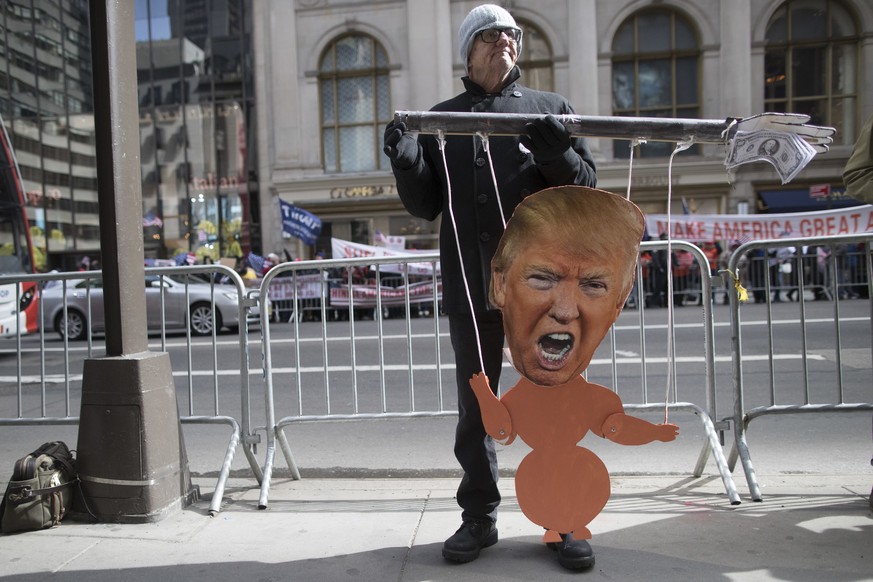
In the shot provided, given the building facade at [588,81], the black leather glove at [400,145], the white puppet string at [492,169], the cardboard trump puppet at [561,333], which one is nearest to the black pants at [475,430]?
the white puppet string at [492,169]

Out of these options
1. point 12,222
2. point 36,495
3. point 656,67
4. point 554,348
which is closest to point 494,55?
point 554,348

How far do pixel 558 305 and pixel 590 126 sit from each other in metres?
0.60

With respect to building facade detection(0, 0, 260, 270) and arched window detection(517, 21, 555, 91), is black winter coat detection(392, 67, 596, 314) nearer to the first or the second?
arched window detection(517, 21, 555, 91)

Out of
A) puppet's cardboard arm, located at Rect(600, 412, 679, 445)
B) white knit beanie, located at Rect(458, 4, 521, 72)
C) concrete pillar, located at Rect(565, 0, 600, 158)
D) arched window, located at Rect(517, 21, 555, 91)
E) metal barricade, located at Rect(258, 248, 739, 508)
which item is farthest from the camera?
arched window, located at Rect(517, 21, 555, 91)

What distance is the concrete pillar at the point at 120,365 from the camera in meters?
3.32

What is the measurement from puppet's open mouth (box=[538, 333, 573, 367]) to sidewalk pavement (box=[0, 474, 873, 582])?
931 millimetres

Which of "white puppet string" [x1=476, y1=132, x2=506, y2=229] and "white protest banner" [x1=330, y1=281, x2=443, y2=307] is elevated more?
"white puppet string" [x1=476, y1=132, x2=506, y2=229]

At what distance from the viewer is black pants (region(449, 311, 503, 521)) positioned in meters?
2.76

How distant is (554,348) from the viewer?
2.19 metres

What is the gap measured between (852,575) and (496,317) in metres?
1.64

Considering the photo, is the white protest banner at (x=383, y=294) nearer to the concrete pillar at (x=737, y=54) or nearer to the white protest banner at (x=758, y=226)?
the white protest banner at (x=758, y=226)

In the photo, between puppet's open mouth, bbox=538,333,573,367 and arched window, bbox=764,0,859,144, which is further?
arched window, bbox=764,0,859,144

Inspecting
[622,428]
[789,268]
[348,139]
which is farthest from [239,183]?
[622,428]

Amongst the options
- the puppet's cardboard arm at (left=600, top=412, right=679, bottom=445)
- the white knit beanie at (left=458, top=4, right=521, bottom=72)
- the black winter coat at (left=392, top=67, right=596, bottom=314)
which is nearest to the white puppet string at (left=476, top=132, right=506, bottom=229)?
the black winter coat at (left=392, top=67, right=596, bottom=314)
